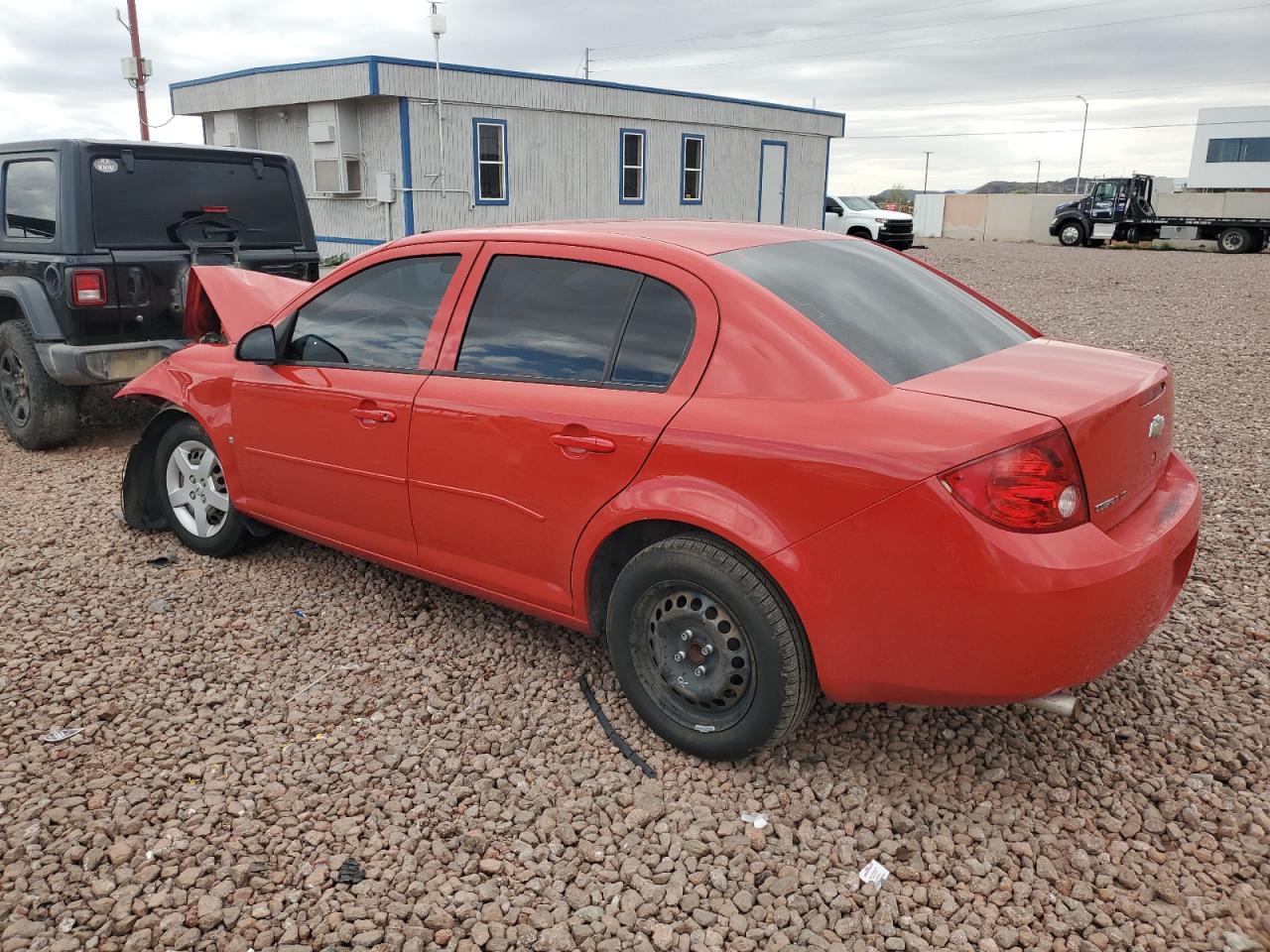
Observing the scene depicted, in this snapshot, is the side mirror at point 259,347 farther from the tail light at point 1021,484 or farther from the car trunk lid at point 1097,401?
the tail light at point 1021,484

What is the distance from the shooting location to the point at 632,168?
885 inches

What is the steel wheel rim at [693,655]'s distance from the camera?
9.89 feet

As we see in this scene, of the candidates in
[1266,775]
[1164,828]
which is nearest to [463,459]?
[1164,828]

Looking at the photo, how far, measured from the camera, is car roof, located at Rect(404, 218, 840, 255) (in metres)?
3.38

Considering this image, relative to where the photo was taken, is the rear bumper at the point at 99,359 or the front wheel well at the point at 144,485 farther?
the rear bumper at the point at 99,359

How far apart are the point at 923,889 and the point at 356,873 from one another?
154cm

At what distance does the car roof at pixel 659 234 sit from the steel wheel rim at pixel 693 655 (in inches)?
44.8

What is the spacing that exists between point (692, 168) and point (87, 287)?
19.2 meters

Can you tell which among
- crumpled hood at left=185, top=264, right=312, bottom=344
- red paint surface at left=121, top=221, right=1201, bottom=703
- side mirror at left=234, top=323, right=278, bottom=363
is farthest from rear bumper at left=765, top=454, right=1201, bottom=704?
crumpled hood at left=185, top=264, right=312, bottom=344

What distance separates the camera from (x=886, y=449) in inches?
103

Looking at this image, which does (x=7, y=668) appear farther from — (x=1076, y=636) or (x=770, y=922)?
(x=1076, y=636)

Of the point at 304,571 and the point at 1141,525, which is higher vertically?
the point at 1141,525

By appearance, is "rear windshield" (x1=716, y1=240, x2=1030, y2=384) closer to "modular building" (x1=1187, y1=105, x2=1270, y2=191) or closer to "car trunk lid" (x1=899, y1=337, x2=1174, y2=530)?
"car trunk lid" (x1=899, y1=337, x2=1174, y2=530)

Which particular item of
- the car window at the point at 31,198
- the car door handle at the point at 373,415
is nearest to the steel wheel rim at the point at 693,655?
the car door handle at the point at 373,415
